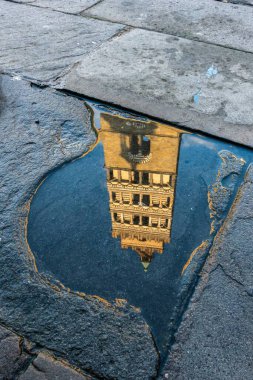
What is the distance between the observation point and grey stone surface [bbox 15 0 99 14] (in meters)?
5.92

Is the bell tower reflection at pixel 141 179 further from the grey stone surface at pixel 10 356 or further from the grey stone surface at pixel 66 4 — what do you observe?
the grey stone surface at pixel 66 4

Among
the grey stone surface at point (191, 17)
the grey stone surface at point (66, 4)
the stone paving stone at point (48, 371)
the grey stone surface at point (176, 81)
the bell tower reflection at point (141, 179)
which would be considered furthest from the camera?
the grey stone surface at point (66, 4)

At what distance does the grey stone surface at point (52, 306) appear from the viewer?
1912 millimetres

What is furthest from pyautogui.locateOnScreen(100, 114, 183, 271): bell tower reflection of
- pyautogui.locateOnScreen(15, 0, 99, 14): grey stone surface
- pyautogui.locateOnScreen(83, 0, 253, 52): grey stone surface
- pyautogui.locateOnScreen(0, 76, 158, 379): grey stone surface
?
pyautogui.locateOnScreen(15, 0, 99, 14): grey stone surface

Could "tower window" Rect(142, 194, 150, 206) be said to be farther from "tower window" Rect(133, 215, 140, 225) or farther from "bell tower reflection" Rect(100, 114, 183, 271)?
"tower window" Rect(133, 215, 140, 225)

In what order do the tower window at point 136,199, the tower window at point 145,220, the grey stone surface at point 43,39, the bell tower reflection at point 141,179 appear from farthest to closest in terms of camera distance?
the grey stone surface at point 43,39
the tower window at point 136,199
the tower window at point 145,220
the bell tower reflection at point 141,179

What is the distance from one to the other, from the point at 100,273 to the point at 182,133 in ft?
5.70

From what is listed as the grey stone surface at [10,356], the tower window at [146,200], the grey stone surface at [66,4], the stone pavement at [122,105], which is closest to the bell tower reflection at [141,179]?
the tower window at [146,200]

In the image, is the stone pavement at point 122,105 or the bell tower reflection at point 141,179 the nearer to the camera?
the stone pavement at point 122,105

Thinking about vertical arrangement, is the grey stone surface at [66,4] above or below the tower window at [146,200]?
above

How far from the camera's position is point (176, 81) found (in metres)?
4.04

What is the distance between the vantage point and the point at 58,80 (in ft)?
13.5

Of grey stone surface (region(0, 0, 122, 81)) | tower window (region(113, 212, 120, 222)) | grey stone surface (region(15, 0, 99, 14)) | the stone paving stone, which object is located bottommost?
tower window (region(113, 212, 120, 222))

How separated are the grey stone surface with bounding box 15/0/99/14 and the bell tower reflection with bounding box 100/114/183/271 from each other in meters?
3.48
